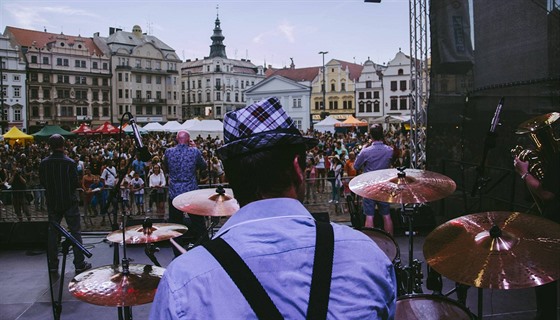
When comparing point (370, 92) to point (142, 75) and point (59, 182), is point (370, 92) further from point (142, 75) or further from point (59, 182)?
point (59, 182)

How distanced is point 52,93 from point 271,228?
239 feet

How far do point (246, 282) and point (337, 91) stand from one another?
231ft

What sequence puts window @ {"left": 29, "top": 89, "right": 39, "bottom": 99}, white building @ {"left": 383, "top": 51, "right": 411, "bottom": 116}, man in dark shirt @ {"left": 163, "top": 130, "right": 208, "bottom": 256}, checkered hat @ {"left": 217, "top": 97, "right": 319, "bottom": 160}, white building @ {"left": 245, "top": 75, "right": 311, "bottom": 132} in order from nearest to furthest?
checkered hat @ {"left": 217, "top": 97, "right": 319, "bottom": 160} < man in dark shirt @ {"left": 163, "top": 130, "right": 208, "bottom": 256} < white building @ {"left": 383, "top": 51, "right": 411, "bottom": 116} < window @ {"left": 29, "top": 89, "right": 39, "bottom": 99} < white building @ {"left": 245, "top": 75, "right": 311, "bottom": 132}

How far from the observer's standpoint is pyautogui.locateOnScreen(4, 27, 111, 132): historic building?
64375 millimetres

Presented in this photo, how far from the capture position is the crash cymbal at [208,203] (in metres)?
4.45

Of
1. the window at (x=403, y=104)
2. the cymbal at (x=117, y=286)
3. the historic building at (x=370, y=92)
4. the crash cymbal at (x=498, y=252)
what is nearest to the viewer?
the crash cymbal at (x=498, y=252)

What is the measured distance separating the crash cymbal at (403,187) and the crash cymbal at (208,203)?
121 centimetres

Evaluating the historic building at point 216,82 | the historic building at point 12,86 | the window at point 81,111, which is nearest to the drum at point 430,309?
the historic building at point 12,86

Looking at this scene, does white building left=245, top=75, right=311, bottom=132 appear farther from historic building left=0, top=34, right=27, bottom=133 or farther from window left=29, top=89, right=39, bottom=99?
historic building left=0, top=34, right=27, bottom=133

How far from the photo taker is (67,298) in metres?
5.99

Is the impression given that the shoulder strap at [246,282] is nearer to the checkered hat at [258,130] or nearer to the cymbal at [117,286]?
the checkered hat at [258,130]

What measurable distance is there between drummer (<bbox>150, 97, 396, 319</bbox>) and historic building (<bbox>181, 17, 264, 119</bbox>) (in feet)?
299

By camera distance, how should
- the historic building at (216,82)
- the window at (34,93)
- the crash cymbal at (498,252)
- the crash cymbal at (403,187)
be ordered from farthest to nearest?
the historic building at (216,82)
the window at (34,93)
the crash cymbal at (403,187)
the crash cymbal at (498,252)

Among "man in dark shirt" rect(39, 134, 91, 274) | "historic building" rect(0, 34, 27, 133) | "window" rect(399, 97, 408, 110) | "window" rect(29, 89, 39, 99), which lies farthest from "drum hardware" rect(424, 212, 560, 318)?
Answer: "window" rect(29, 89, 39, 99)
